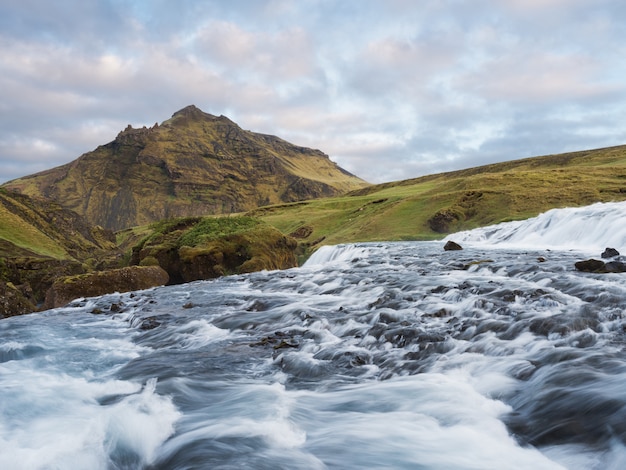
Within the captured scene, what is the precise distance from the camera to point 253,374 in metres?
8.15

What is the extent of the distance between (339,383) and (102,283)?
15.7m

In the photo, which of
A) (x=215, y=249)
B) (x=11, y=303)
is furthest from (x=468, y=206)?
(x=11, y=303)

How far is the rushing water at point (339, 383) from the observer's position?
17.5 feet

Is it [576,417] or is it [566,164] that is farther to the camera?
[566,164]

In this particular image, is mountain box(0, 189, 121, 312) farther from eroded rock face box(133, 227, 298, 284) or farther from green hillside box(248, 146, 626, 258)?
green hillside box(248, 146, 626, 258)

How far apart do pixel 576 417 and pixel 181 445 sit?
475 cm

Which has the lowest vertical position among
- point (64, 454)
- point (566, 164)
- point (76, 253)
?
point (64, 454)

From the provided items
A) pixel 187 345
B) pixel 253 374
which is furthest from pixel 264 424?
pixel 187 345

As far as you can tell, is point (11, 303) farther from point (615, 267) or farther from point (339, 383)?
point (615, 267)

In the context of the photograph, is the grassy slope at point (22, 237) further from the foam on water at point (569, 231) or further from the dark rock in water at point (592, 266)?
the foam on water at point (569, 231)

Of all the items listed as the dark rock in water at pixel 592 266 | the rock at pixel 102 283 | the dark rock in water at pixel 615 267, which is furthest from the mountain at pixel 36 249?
the dark rock in water at pixel 615 267

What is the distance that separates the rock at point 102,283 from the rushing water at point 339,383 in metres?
4.72

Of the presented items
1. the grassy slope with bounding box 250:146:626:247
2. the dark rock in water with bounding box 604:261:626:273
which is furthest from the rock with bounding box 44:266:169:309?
the grassy slope with bounding box 250:146:626:247

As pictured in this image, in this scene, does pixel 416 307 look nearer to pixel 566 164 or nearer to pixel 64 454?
pixel 64 454
